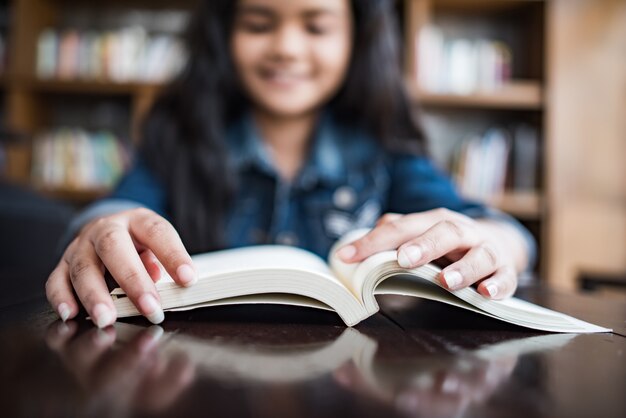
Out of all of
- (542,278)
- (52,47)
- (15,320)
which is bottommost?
(542,278)

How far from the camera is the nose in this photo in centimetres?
107

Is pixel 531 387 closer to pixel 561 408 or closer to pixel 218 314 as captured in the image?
pixel 561 408

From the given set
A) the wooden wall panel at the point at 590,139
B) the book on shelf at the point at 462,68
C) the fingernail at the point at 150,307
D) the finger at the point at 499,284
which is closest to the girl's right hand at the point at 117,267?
the fingernail at the point at 150,307

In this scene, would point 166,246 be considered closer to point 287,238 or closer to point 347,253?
point 347,253

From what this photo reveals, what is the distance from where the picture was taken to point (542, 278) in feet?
7.43

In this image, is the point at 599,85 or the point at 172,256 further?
the point at 599,85

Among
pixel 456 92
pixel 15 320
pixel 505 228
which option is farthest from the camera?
pixel 456 92

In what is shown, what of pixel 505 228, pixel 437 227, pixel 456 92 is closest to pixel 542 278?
pixel 456 92

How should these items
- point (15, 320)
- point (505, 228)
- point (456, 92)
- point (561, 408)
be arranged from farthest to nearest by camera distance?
point (456, 92)
point (505, 228)
point (15, 320)
point (561, 408)

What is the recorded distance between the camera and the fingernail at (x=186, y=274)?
1.36ft

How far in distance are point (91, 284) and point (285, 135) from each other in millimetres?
868

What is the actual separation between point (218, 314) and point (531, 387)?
262 millimetres

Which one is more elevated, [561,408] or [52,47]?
[52,47]

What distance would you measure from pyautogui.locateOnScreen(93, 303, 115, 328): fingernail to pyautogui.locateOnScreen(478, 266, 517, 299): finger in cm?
29
